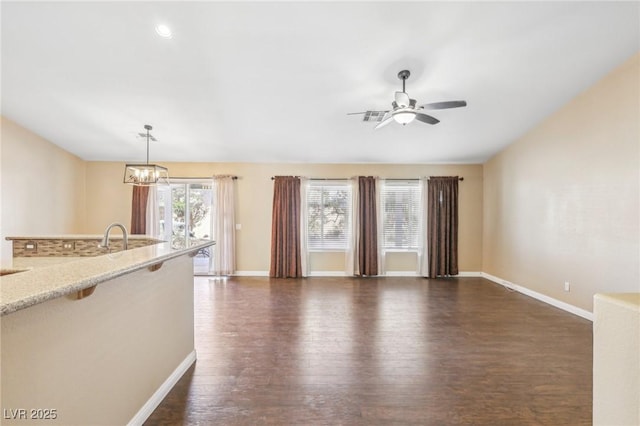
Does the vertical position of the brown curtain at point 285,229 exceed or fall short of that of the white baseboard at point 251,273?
it exceeds it

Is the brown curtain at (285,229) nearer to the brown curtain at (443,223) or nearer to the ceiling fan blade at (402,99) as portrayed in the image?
the brown curtain at (443,223)

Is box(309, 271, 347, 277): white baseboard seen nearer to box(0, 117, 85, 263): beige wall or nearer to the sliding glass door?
the sliding glass door

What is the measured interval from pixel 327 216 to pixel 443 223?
2488 mm

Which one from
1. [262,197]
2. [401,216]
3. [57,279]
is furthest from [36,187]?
[401,216]

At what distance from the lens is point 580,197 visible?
3693 millimetres

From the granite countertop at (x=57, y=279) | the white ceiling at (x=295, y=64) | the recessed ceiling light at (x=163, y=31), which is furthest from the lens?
the recessed ceiling light at (x=163, y=31)

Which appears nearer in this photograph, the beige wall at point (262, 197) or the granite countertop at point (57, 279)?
the granite countertop at point (57, 279)

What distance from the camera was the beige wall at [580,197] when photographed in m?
3.12

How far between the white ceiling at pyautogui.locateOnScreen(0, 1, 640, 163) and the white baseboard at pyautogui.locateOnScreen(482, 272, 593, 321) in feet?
8.39

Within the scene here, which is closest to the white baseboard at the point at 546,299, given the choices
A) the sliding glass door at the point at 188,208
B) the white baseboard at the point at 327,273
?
the white baseboard at the point at 327,273

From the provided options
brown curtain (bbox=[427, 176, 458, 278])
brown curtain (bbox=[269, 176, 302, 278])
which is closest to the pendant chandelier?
brown curtain (bbox=[269, 176, 302, 278])

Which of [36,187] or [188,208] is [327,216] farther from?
[36,187]

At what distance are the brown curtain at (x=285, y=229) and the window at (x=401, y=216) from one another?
1.96 metres

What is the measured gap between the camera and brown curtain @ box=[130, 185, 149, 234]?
575 cm
